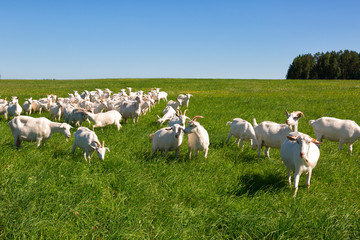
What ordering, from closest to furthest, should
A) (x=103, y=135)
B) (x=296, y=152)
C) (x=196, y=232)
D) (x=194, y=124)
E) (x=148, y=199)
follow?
(x=196, y=232), (x=148, y=199), (x=296, y=152), (x=194, y=124), (x=103, y=135)

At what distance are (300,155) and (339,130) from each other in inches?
188

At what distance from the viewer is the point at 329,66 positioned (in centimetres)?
9038

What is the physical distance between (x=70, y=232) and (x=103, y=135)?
257 inches

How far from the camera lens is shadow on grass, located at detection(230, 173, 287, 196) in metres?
5.24

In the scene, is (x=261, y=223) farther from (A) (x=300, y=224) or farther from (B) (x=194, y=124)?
(B) (x=194, y=124)

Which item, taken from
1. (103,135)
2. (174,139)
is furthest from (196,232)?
(103,135)

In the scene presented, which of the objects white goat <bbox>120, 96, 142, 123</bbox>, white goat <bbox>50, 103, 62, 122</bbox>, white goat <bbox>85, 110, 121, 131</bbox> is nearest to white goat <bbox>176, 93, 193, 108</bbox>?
white goat <bbox>120, 96, 142, 123</bbox>

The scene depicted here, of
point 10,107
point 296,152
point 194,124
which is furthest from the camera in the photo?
point 10,107

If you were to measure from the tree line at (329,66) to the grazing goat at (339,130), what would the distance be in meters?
95.3

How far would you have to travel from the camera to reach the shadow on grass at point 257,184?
5242 millimetres

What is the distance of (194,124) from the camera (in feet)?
22.1

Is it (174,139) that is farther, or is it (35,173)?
(174,139)

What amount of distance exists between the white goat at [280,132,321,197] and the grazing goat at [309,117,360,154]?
3713mm

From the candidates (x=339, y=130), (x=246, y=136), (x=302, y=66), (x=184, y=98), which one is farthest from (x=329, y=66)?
(x=246, y=136)
